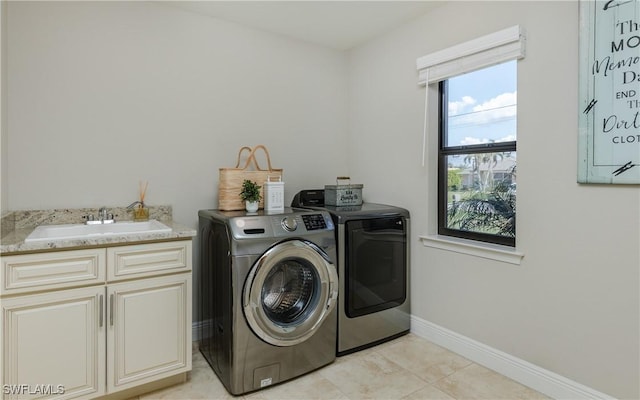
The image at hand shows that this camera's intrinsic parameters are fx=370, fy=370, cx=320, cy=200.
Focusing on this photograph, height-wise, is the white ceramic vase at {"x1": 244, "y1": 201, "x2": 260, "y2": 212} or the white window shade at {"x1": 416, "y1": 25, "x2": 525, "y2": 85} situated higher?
the white window shade at {"x1": 416, "y1": 25, "x2": 525, "y2": 85}

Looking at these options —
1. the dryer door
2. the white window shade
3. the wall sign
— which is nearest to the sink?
the dryer door

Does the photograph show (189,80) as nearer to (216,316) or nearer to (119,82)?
(119,82)

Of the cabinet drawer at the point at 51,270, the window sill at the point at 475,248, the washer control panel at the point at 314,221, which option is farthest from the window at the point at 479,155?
the cabinet drawer at the point at 51,270

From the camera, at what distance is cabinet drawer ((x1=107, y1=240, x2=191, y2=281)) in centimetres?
186

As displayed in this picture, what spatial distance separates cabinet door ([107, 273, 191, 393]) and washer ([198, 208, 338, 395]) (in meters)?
0.22

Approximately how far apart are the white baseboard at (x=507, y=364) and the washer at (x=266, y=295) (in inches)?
30.9

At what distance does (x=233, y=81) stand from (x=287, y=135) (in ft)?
1.98

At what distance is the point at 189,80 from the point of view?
2654 millimetres

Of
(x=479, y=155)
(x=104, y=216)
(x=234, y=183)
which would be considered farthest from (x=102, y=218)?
(x=479, y=155)

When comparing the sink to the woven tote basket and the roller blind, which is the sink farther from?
the roller blind

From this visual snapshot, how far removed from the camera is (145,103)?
8.20ft

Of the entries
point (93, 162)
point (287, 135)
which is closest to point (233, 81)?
point (287, 135)

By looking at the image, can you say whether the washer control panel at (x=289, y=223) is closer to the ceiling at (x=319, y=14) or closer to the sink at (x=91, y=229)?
the sink at (x=91, y=229)

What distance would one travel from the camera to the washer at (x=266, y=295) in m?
2.01
